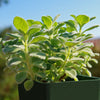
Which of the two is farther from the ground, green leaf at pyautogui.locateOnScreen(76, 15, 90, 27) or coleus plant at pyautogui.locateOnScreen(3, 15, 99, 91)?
green leaf at pyautogui.locateOnScreen(76, 15, 90, 27)

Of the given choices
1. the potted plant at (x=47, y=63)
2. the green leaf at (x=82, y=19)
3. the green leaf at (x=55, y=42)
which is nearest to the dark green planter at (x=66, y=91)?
the potted plant at (x=47, y=63)

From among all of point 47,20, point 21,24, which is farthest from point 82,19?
point 21,24

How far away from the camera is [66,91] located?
743 mm

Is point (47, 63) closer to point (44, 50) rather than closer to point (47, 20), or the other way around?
point (44, 50)

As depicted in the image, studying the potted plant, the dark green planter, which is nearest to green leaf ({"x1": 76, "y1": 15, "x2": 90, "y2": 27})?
the potted plant

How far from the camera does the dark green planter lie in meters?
0.72

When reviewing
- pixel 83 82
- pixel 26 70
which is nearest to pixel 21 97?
pixel 26 70

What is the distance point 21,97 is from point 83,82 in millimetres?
310

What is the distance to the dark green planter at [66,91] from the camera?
718mm

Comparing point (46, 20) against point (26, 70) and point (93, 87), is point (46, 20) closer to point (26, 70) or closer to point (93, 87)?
point (26, 70)

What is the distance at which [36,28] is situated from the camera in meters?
0.73

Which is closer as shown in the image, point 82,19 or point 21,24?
point 21,24

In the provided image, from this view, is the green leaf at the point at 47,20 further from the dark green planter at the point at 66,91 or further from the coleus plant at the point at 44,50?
the dark green planter at the point at 66,91

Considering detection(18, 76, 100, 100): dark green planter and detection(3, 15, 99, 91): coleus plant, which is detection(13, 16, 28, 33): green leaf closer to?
detection(3, 15, 99, 91): coleus plant
